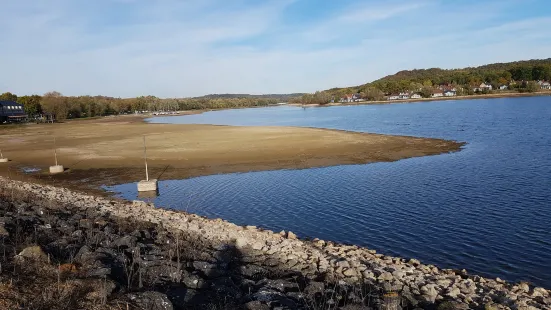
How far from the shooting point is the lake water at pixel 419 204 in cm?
1394

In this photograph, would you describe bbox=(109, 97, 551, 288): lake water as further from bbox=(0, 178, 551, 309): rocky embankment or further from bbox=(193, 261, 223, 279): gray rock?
bbox=(193, 261, 223, 279): gray rock

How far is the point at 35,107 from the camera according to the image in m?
121

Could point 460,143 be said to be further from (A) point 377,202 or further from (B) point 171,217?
(B) point 171,217

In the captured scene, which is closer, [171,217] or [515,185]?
[171,217]

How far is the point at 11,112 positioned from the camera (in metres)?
104

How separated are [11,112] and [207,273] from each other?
372 ft

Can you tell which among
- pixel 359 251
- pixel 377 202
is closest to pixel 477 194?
pixel 377 202

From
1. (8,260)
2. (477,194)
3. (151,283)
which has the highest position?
(8,260)

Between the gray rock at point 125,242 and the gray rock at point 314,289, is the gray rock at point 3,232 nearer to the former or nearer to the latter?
the gray rock at point 125,242

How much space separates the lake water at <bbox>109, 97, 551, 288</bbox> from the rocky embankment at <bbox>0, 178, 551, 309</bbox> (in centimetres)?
200

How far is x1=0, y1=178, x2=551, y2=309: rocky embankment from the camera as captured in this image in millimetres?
7832

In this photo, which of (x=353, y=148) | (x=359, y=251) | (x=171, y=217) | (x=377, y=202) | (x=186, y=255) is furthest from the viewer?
(x=353, y=148)

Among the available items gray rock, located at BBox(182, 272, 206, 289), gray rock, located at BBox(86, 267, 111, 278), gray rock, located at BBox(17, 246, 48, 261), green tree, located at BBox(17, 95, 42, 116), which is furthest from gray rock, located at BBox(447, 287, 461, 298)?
green tree, located at BBox(17, 95, 42, 116)

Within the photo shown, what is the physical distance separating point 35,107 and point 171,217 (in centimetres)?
12296
